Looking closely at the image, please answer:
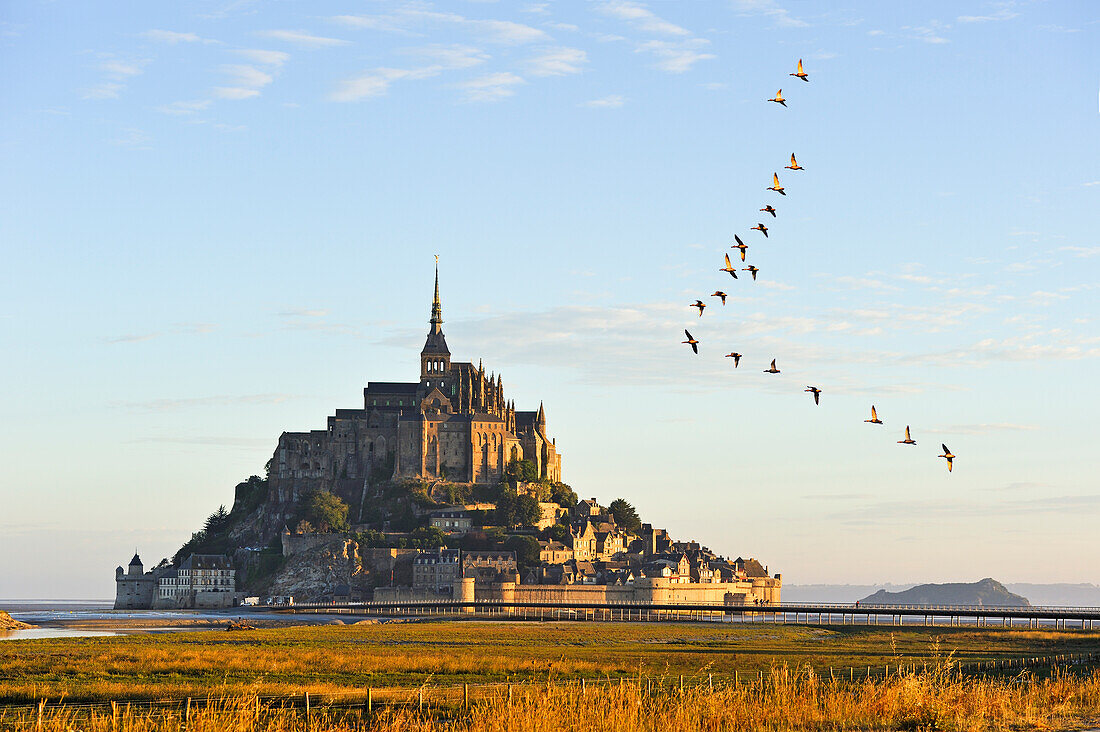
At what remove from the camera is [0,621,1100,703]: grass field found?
47.3 metres

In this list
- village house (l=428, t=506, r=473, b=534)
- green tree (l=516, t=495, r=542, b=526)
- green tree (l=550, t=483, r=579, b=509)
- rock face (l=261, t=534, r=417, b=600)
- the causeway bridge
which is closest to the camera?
the causeway bridge

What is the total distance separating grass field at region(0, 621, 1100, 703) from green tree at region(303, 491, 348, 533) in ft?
225

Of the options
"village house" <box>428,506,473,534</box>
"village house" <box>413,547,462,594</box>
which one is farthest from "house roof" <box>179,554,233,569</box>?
"village house" <box>413,547,462,594</box>

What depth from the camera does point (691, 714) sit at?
2769 centimetres

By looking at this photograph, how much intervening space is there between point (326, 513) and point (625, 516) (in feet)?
146

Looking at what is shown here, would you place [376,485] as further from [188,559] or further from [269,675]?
[269,675]

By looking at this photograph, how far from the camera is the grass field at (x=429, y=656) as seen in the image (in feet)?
155

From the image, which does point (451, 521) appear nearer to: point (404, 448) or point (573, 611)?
point (404, 448)

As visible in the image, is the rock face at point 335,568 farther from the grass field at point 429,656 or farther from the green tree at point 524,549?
the grass field at point 429,656

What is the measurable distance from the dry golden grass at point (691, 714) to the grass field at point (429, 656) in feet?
7.70

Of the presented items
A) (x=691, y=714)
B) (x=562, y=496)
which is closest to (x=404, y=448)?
(x=562, y=496)

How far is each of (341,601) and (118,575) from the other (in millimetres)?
44749

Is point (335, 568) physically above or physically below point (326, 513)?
below

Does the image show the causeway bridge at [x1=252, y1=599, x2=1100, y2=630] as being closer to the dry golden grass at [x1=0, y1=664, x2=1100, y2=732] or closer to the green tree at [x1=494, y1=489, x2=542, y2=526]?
the green tree at [x1=494, y1=489, x2=542, y2=526]
